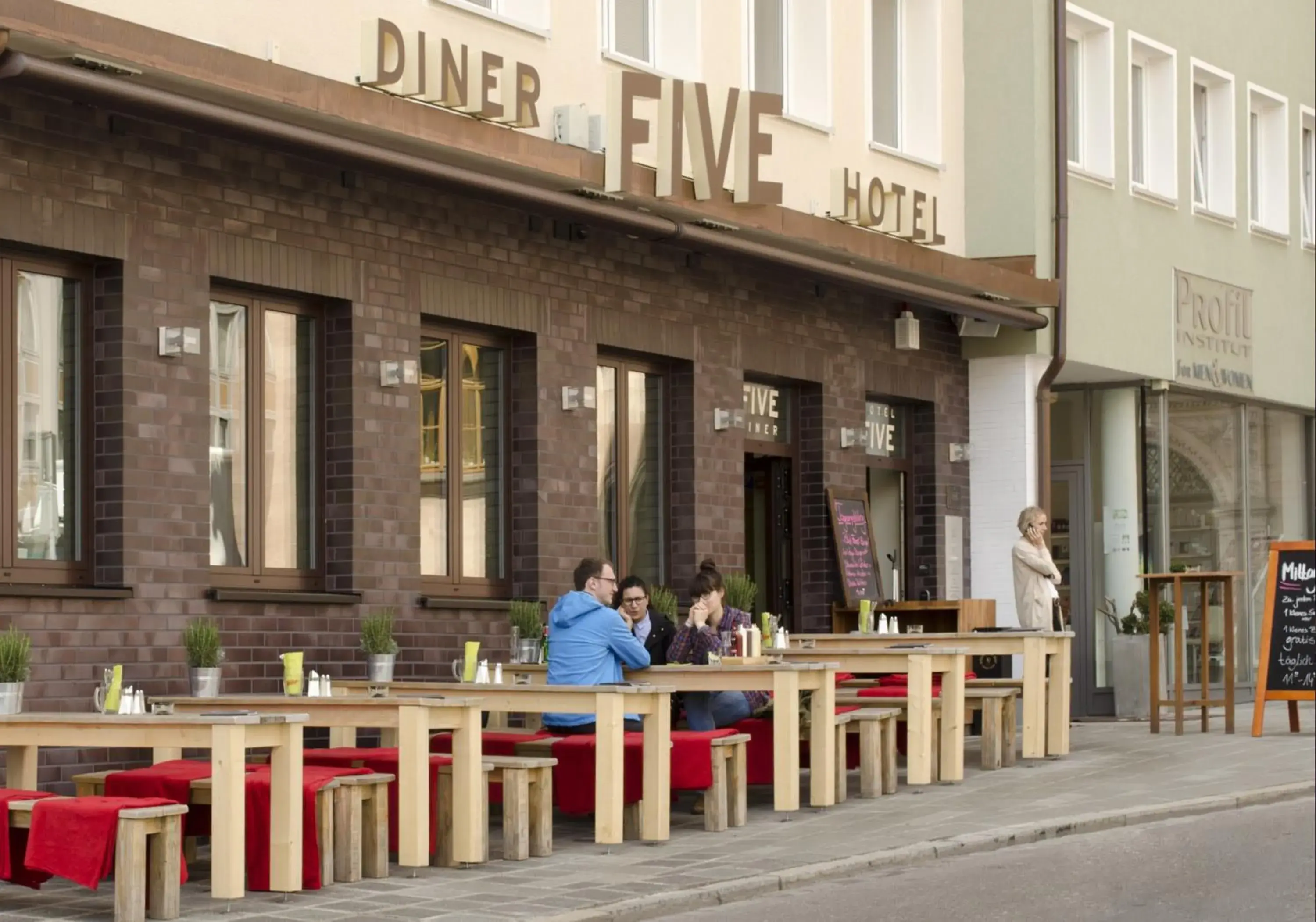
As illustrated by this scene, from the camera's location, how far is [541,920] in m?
9.35

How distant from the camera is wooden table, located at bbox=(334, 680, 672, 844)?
11633 mm

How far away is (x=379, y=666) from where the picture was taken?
47.2ft

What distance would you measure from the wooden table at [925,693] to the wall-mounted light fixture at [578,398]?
263 cm

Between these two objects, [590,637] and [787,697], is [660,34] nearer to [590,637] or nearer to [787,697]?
[590,637]

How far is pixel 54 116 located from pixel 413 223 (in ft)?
10.5

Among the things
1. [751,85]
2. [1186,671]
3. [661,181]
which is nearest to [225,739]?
[661,181]

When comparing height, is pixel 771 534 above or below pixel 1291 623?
above

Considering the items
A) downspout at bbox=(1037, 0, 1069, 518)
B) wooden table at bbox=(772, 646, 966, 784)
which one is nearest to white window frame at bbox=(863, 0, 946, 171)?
downspout at bbox=(1037, 0, 1069, 518)

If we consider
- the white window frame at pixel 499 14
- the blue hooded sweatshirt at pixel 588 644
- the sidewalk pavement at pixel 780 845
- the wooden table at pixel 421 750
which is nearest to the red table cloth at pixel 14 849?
the sidewalk pavement at pixel 780 845

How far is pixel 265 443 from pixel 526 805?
12.3 ft

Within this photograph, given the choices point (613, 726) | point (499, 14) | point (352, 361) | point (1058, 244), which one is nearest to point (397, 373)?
point (352, 361)

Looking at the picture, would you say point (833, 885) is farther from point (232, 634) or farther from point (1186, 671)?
point (1186, 671)

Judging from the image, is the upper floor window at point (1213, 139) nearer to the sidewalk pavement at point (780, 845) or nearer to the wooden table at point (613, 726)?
the sidewalk pavement at point (780, 845)

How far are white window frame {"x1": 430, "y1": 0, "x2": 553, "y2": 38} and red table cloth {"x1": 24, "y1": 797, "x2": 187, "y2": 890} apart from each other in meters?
6.78
